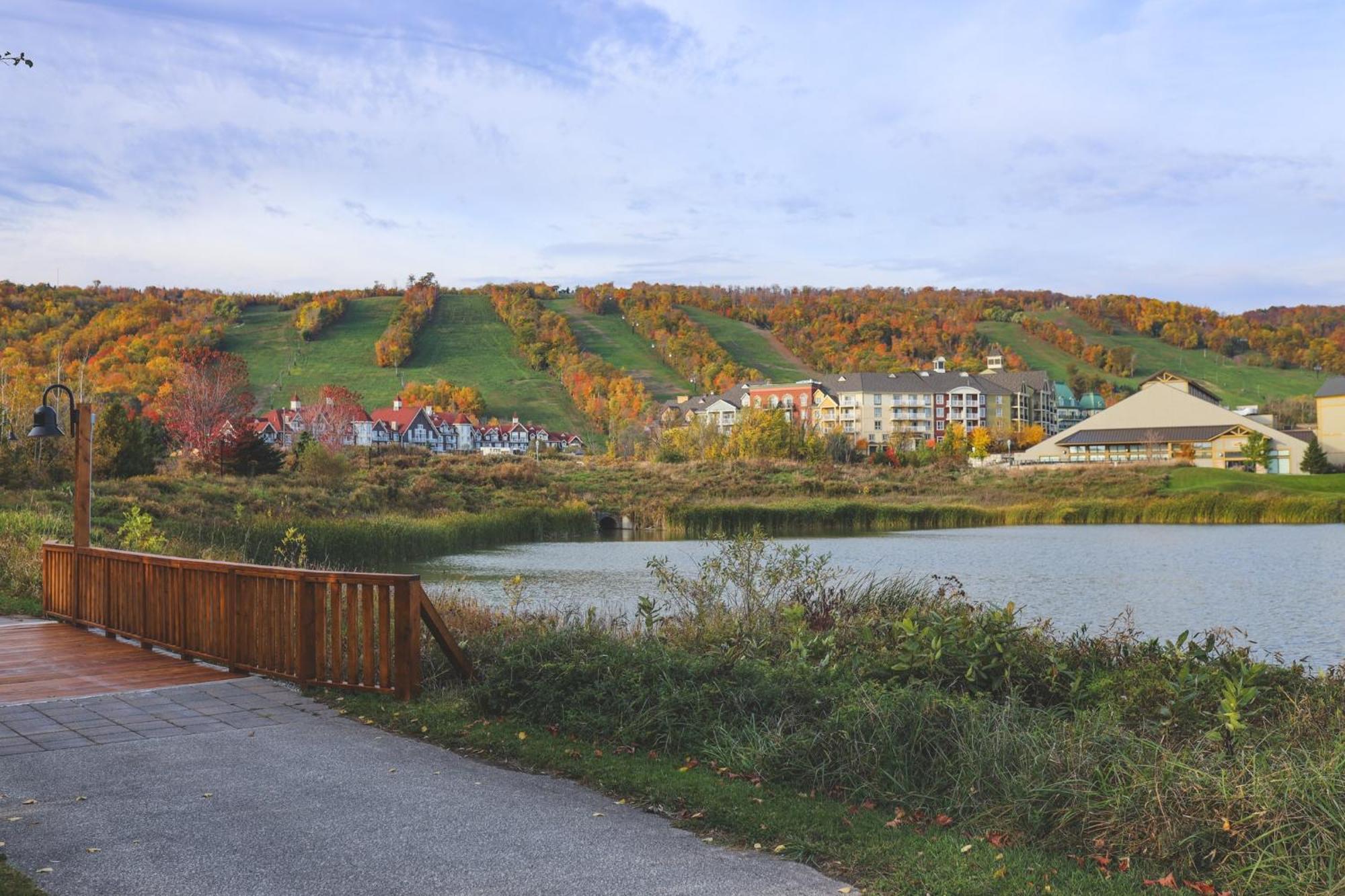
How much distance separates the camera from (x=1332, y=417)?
8625 centimetres

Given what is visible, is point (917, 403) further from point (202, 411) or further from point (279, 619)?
point (279, 619)

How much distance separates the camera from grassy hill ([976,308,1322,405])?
131500 millimetres

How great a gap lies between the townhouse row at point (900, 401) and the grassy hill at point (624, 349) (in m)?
7.69

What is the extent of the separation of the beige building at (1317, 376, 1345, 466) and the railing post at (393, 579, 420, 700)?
9195cm

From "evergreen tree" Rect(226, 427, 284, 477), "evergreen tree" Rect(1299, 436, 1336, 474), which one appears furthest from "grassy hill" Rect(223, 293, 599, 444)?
"evergreen tree" Rect(1299, 436, 1336, 474)

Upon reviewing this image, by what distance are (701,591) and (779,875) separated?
6690 millimetres

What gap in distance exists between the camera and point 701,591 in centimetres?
1137

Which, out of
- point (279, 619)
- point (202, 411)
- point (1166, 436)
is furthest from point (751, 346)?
point (279, 619)

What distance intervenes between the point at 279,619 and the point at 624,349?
131422 millimetres

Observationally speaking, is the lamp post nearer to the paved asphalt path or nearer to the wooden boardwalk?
the wooden boardwalk

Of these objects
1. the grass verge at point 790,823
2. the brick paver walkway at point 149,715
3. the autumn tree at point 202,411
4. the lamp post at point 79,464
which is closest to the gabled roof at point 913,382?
the autumn tree at point 202,411

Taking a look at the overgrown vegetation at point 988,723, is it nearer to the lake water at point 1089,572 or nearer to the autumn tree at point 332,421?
the lake water at point 1089,572

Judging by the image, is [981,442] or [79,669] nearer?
[79,669]

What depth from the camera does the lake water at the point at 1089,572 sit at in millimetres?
16391
